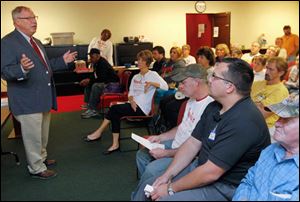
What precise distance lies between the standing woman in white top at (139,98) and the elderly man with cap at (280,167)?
178cm

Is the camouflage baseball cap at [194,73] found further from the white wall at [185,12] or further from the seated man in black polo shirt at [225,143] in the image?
the seated man in black polo shirt at [225,143]

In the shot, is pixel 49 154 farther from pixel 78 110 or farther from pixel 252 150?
pixel 78 110

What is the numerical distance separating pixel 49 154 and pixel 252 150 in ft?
3.83

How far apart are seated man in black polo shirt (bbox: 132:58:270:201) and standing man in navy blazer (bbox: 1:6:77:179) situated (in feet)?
1.61

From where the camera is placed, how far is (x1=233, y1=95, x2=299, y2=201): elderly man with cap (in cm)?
123

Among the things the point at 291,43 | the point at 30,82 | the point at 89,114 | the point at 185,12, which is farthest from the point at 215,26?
the point at 89,114

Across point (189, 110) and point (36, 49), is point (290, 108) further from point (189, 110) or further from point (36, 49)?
point (36, 49)

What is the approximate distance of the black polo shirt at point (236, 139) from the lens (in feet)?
4.46

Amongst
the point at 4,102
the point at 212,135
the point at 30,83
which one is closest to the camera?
the point at 4,102

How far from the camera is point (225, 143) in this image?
1364mm

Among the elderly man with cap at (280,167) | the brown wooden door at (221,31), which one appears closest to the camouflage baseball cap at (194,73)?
the brown wooden door at (221,31)

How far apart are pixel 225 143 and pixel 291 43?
498mm

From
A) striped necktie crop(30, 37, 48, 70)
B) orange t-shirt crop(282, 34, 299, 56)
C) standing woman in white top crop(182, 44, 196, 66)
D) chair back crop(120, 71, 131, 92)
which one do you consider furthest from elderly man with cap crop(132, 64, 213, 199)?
chair back crop(120, 71, 131, 92)

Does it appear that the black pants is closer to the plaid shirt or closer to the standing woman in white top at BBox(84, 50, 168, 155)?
the standing woman in white top at BBox(84, 50, 168, 155)
